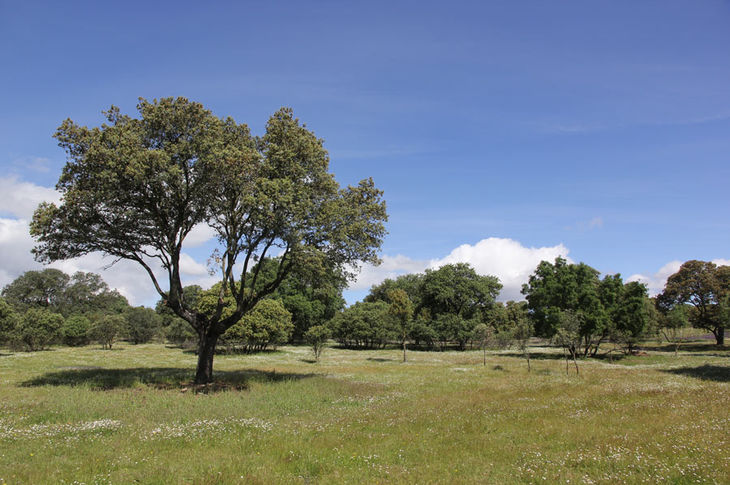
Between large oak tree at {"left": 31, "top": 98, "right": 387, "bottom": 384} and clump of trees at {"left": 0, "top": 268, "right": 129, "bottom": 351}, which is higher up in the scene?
large oak tree at {"left": 31, "top": 98, "right": 387, "bottom": 384}

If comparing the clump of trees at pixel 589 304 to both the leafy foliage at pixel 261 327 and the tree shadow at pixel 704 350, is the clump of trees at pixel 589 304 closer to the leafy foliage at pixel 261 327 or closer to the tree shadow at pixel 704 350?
the tree shadow at pixel 704 350

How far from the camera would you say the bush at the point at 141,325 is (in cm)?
9831

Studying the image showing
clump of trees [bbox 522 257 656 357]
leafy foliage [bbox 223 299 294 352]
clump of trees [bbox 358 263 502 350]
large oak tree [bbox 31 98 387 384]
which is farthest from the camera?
clump of trees [bbox 358 263 502 350]

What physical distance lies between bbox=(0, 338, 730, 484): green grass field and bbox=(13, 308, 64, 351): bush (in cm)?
4670

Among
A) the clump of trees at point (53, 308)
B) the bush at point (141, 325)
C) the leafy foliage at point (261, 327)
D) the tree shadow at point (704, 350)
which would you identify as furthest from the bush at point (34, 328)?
the tree shadow at point (704, 350)

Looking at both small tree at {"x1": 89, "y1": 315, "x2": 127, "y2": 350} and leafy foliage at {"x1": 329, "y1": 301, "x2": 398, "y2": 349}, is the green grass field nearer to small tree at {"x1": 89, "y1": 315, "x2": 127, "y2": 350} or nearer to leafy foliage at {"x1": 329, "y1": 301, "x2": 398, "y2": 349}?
small tree at {"x1": 89, "y1": 315, "x2": 127, "y2": 350}

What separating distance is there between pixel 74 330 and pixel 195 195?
255ft

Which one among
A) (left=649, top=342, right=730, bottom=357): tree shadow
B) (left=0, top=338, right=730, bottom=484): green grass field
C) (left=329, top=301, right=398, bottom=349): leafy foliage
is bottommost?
(left=649, top=342, right=730, bottom=357): tree shadow

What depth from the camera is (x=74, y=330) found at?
254 feet

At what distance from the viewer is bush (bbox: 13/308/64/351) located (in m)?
57.5

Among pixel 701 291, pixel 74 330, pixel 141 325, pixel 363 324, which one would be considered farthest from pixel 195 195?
pixel 141 325

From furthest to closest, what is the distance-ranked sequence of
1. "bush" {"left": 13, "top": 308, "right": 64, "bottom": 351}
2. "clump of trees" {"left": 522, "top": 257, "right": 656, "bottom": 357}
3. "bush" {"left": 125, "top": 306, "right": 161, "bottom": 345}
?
"bush" {"left": 125, "top": 306, "right": 161, "bottom": 345}, "bush" {"left": 13, "top": 308, "right": 64, "bottom": 351}, "clump of trees" {"left": 522, "top": 257, "right": 656, "bottom": 357}

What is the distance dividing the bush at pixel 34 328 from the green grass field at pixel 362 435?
46696 mm

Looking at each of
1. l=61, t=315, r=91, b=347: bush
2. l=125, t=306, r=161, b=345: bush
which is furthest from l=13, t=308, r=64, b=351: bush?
l=125, t=306, r=161, b=345: bush
